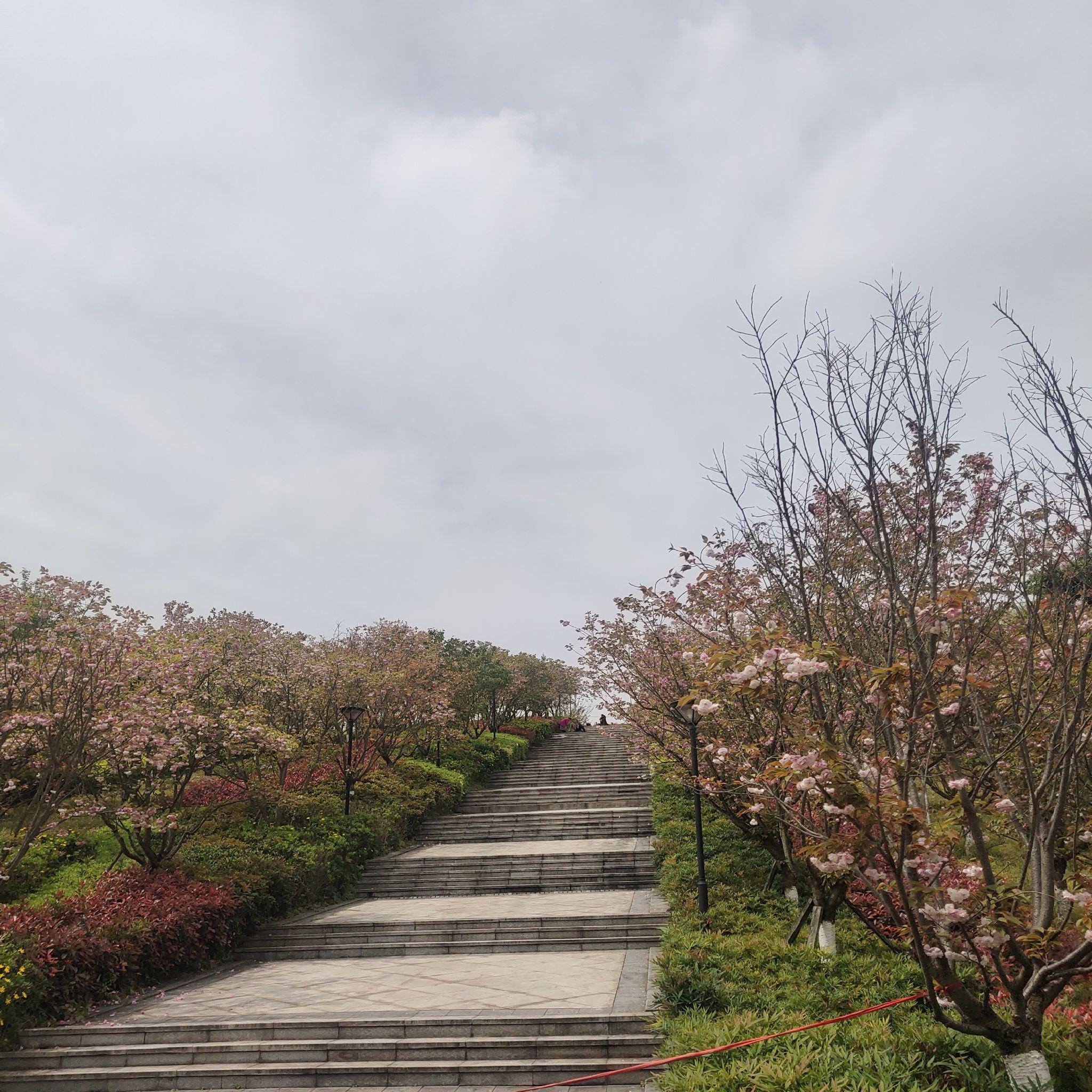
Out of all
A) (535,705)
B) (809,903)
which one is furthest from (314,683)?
(535,705)

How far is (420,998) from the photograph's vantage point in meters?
8.26

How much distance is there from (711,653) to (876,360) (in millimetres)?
2319

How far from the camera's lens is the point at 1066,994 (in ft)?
21.7

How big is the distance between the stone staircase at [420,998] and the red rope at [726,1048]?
117 millimetres

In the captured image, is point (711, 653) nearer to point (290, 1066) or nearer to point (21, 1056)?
point (290, 1066)

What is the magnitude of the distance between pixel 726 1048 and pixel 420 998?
13.3 ft

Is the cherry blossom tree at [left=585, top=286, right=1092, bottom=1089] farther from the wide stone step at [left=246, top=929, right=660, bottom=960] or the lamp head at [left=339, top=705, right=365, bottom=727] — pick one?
the lamp head at [left=339, top=705, right=365, bottom=727]

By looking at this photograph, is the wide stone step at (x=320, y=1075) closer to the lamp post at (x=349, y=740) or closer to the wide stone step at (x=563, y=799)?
the lamp post at (x=349, y=740)

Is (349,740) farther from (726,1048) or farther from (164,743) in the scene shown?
(726,1048)

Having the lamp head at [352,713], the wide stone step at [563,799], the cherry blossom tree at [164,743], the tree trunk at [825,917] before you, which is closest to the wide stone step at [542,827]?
the wide stone step at [563,799]

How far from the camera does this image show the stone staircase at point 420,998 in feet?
22.4

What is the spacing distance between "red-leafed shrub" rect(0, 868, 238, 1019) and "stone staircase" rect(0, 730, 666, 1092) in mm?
370

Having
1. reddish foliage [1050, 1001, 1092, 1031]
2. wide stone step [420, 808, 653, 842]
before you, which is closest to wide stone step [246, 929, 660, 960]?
reddish foliage [1050, 1001, 1092, 1031]

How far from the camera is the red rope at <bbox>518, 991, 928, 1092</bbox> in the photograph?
17.9 feet
